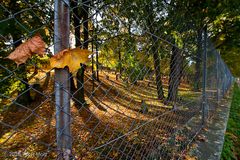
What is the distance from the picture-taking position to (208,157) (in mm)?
2818

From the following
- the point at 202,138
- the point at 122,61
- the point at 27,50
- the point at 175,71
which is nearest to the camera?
the point at 27,50

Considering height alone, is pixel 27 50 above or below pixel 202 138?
above

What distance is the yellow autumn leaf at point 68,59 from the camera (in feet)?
3.25

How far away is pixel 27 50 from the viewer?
935mm

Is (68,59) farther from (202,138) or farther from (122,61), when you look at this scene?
(202,138)

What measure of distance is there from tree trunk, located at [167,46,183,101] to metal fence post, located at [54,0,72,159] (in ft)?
7.36

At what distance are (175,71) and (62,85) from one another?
2462 mm

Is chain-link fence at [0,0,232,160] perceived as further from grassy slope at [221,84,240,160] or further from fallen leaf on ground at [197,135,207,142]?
grassy slope at [221,84,240,160]

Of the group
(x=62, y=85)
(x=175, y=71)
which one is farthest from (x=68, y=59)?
(x=175, y=71)

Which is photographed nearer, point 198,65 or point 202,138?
point 202,138

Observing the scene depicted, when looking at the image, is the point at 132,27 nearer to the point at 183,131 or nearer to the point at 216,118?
the point at 183,131

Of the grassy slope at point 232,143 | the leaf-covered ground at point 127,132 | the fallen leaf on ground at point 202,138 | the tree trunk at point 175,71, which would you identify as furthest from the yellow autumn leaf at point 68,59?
the grassy slope at point 232,143

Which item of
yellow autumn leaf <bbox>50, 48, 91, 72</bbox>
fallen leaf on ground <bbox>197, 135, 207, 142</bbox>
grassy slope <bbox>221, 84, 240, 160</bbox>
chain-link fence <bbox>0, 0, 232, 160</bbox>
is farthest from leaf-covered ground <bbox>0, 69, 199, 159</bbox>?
grassy slope <bbox>221, 84, 240, 160</bbox>

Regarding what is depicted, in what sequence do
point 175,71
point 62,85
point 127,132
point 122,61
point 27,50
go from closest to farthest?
point 27,50
point 62,85
point 122,61
point 127,132
point 175,71
